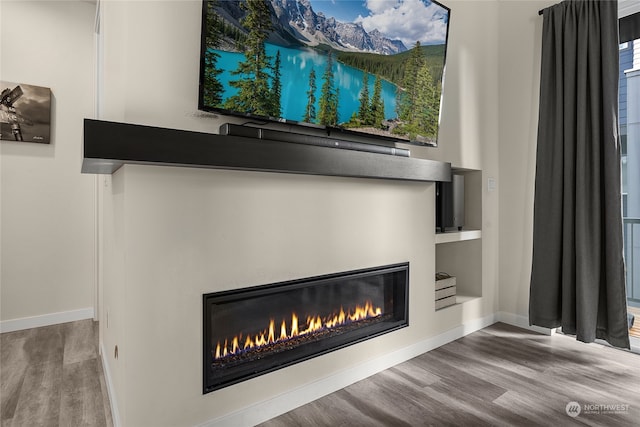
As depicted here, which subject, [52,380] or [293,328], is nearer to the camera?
[293,328]

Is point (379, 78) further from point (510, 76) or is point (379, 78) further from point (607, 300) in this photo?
point (607, 300)

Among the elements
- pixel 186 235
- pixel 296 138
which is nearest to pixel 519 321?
pixel 296 138

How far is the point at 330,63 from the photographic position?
6.37ft

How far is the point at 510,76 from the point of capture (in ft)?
9.98

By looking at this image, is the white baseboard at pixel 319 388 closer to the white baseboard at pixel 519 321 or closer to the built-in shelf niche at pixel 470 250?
the built-in shelf niche at pixel 470 250

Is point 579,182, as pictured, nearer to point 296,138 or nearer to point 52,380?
point 296,138

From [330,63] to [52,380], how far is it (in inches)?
92.7

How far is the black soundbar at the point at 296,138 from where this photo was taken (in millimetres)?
1542

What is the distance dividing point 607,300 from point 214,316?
8.18 feet

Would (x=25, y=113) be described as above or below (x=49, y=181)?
above

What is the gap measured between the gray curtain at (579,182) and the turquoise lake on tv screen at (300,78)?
1.40 meters

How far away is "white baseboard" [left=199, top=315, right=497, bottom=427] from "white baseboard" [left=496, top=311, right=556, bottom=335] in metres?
0.68

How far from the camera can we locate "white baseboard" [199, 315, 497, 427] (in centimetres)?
161

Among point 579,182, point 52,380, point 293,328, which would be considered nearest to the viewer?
point 293,328
